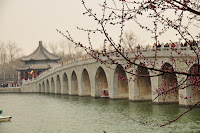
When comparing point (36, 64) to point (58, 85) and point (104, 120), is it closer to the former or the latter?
point (58, 85)

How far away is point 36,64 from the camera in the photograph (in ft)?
287

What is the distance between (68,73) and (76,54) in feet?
245

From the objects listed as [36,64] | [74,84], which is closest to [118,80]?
[74,84]

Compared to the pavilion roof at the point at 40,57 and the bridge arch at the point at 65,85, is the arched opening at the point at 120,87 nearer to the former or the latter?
the bridge arch at the point at 65,85

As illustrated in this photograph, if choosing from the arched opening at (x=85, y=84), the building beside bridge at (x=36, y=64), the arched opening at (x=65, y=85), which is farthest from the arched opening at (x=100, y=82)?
the building beside bridge at (x=36, y=64)

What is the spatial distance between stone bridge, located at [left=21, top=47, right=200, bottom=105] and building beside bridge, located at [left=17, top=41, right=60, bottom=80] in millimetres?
13556

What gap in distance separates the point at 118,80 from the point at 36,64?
5100 centimetres

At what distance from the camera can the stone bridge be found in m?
28.4

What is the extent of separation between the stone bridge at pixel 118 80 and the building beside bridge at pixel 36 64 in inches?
534

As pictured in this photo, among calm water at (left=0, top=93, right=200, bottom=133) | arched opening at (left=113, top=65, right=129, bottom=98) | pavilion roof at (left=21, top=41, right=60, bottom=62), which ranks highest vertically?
pavilion roof at (left=21, top=41, right=60, bottom=62)

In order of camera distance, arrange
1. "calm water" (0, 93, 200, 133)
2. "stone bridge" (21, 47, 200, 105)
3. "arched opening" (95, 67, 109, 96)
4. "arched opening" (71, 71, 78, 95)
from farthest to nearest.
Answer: "arched opening" (71, 71, 78, 95) < "arched opening" (95, 67, 109, 96) < "stone bridge" (21, 47, 200, 105) < "calm water" (0, 93, 200, 133)

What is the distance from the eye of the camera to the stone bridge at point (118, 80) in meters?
28.4

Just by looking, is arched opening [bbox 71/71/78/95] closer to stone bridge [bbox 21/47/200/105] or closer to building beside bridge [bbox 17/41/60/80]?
stone bridge [bbox 21/47/200/105]

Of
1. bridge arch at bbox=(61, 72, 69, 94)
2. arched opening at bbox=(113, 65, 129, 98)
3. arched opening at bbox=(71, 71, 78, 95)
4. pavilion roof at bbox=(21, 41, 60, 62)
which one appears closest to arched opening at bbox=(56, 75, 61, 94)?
bridge arch at bbox=(61, 72, 69, 94)
